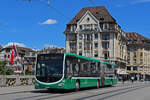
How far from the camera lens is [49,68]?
65.9 feet

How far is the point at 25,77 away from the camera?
3152cm

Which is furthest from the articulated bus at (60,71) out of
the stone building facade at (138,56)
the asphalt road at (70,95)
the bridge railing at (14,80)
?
the stone building facade at (138,56)

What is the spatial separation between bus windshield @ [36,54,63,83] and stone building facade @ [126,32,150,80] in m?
80.2

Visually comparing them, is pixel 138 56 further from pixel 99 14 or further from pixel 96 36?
pixel 96 36

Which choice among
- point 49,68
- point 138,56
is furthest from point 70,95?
point 138,56

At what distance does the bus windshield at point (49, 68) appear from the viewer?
64.9 feet

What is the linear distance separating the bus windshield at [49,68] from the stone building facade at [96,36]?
53.4 m

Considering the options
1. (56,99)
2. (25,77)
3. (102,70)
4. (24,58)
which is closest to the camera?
(56,99)

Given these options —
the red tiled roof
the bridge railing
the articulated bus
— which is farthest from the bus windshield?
the red tiled roof

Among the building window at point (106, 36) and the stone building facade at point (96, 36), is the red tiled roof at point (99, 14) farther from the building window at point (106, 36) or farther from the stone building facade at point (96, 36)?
the building window at point (106, 36)

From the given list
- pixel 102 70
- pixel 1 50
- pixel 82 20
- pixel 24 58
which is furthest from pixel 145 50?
pixel 102 70

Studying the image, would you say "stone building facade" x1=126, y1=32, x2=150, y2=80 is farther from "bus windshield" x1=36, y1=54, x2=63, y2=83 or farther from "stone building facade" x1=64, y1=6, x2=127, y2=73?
"bus windshield" x1=36, y1=54, x2=63, y2=83

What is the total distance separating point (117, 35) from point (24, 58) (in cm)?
5117

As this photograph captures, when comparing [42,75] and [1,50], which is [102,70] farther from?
[1,50]
